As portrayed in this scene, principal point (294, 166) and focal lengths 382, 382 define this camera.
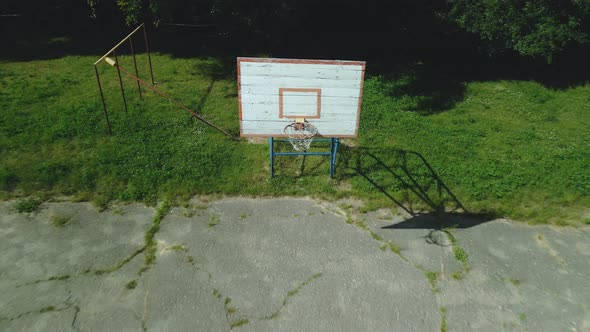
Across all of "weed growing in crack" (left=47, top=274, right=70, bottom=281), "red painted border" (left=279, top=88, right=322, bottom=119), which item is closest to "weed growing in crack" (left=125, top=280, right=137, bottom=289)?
"weed growing in crack" (left=47, top=274, right=70, bottom=281)

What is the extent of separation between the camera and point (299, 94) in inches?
273

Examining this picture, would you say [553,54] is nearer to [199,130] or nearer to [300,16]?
[300,16]

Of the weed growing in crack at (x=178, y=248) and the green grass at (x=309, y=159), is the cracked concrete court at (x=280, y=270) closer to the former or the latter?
the weed growing in crack at (x=178, y=248)

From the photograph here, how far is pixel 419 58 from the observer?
14.8 meters

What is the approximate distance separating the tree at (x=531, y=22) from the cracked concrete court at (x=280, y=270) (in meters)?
6.77

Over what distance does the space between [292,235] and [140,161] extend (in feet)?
12.7

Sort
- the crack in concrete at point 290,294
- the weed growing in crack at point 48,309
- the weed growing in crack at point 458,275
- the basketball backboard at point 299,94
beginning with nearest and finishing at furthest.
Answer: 1. the weed growing in crack at point 48,309
2. the crack in concrete at point 290,294
3. the weed growing in crack at point 458,275
4. the basketball backboard at point 299,94

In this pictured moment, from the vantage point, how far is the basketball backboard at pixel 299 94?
22.1 ft

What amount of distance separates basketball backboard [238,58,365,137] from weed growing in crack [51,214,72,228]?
3.55 m

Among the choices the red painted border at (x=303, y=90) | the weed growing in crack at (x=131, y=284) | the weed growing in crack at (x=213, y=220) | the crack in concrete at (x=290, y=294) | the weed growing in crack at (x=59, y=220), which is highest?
the red painted border at (x=303, y=90)

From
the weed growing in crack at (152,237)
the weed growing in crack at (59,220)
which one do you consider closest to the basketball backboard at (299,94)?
the weed growing in crack at (152,237)

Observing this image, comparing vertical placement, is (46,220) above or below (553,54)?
below

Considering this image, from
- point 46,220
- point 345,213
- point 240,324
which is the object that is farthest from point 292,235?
point 46,220

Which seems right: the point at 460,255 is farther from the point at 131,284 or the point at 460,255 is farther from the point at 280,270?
the point at 131,284
